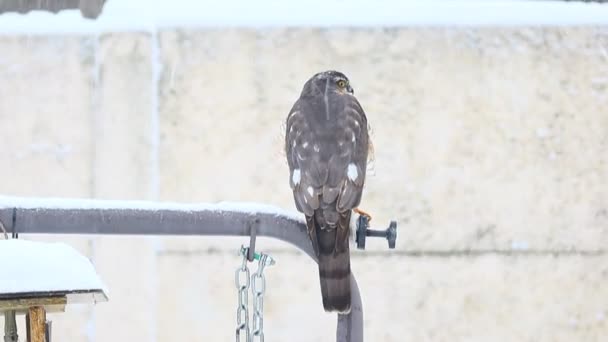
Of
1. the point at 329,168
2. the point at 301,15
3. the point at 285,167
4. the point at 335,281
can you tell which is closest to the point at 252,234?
the point at 335,281

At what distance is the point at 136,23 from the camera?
16.1 feet

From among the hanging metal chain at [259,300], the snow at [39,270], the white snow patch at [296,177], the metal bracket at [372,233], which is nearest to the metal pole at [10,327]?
the snow at [39,270]

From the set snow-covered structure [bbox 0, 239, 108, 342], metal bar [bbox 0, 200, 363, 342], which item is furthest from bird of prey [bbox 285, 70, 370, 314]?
snow-covered structure [bbox 0, 239, 108, 342]

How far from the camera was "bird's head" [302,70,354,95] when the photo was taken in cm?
363

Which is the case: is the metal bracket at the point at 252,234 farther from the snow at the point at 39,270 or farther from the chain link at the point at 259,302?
the snow at the point at 39,270

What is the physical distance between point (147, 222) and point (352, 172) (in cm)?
101

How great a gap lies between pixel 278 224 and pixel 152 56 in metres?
2.72

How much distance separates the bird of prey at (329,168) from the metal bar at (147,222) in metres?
0.22

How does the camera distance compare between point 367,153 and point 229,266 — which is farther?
point 229,266

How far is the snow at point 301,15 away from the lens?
4.91 m

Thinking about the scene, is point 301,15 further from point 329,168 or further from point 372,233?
point 372,233

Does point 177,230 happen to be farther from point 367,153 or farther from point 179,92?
point 179,92

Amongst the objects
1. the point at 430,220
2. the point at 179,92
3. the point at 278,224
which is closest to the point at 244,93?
the point at 179,92

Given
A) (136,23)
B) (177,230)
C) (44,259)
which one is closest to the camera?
(44,259)
